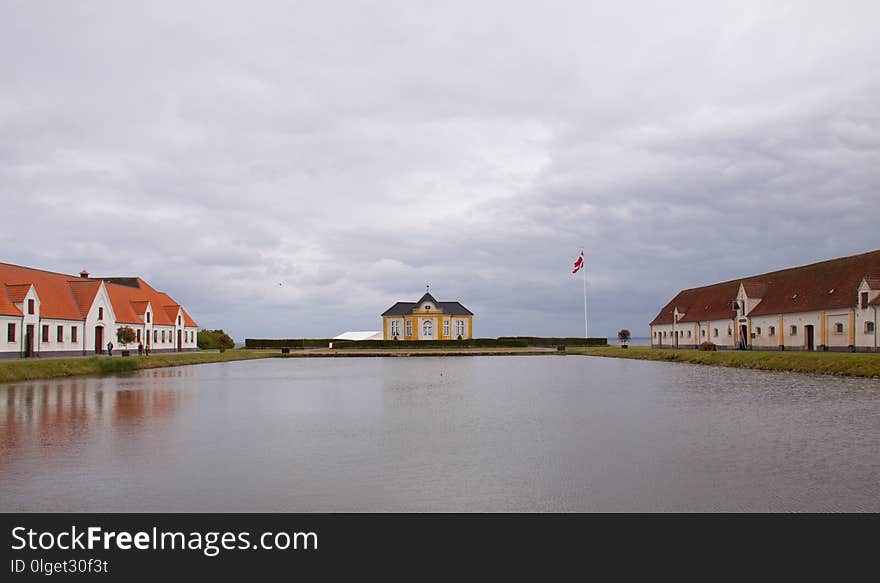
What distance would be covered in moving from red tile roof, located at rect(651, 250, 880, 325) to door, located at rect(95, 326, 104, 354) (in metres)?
44.6

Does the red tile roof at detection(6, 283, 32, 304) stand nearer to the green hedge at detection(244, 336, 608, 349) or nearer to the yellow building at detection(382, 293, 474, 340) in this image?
the green hedge at detection(244, 336, 608, 349)

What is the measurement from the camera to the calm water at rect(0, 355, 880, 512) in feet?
26.3

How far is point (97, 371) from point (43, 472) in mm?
26241

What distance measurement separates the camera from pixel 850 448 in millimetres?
10875

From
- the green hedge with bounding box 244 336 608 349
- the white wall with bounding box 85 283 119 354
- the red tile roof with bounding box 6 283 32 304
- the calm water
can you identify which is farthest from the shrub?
the calm water

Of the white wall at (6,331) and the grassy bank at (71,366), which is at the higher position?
the white wall at (6,331)

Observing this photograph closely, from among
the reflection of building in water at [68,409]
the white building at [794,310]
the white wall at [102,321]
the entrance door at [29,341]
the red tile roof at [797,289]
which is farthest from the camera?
the white wall at [102,321]

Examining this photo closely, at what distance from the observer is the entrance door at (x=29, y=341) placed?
1464 inches

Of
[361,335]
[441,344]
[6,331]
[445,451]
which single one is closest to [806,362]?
[445,451]

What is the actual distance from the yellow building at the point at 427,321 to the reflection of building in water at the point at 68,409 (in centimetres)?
6093

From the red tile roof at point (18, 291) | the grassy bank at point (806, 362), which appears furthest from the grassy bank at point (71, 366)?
the grassy bank at point (806, 362)

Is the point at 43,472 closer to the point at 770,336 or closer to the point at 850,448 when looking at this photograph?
the point at 850,448

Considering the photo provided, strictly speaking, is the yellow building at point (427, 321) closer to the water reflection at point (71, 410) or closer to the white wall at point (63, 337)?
the white wall at point (63, 337)

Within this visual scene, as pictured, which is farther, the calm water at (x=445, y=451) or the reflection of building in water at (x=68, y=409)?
the reflection of building in water at (x=68, y=409)
